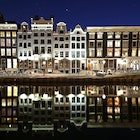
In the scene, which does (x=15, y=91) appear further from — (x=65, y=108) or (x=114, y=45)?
(x=114, y=45)

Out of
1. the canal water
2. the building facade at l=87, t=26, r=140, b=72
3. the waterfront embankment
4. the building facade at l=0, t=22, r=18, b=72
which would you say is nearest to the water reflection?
the canal water

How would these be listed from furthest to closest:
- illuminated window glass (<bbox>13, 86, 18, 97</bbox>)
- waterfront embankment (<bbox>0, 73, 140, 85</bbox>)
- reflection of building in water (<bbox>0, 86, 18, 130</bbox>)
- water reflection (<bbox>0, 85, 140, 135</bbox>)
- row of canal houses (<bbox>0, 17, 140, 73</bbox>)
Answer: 1. row of canal houses (<bbox>0, 17, 140, 73</bbox>)
2. waterfront embankment (<bbox>0, 73, 140, 85</bbox>)
3. illuminated window glass (<bbox>13, 86, 18, 97</bbox>)
4. reflection of building in water (<bbox>0, 86, 18, 130</bbox>)
5. water reflection (<bbox>0, 85, 140, 135</bbox>)

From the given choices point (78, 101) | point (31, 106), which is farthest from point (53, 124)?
point (78, 101)

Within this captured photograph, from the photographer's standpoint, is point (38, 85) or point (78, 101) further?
point (38, 85)

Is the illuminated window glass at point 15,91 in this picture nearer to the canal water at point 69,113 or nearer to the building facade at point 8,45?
the canal water at point 69,113

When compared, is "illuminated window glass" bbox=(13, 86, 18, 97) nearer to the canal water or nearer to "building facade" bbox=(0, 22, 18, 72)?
the canal water

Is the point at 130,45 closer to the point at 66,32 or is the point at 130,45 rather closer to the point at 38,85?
the point at 66,32

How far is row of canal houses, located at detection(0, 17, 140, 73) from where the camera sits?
56.1 meters

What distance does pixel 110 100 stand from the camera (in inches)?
1228

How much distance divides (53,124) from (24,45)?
1435 inches

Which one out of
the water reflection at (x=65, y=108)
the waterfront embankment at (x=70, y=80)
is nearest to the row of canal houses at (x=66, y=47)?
the waterfront embankment at (x=70, y=80)

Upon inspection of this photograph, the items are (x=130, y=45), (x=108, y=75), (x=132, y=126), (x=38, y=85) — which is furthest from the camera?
(x=130, y=45)

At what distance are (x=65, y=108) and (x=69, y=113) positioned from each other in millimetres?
1610

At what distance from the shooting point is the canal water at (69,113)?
18.7 metres
